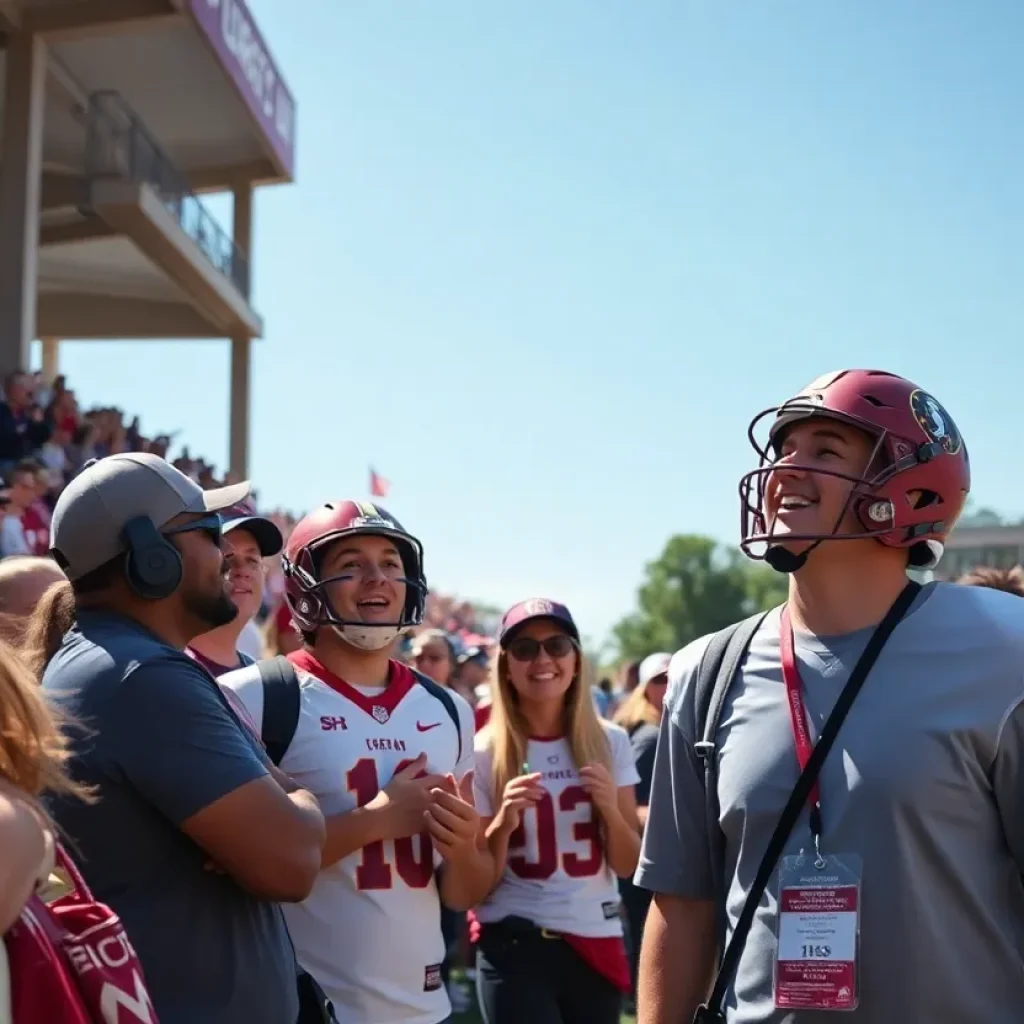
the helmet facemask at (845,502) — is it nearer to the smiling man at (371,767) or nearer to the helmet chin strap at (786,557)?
the helmet chin strap at (786,557)

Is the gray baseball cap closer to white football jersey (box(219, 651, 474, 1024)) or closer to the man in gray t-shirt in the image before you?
white football jersey (box(219, 651, 474, 1024))

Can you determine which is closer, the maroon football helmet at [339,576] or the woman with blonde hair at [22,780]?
the woman with blonde hair at [22,780]

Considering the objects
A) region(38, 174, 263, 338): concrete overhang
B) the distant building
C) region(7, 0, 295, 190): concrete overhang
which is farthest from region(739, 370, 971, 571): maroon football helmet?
the distant building

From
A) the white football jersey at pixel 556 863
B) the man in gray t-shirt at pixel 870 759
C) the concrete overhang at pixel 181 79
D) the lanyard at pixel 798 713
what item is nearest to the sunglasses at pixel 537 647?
the white football jersey at pixel 556 863

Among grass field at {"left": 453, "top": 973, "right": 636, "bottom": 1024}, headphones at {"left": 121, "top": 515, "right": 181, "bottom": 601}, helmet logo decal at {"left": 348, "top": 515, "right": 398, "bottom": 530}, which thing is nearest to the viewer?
headphones at {"left": 121, "top": 515, "right": 181, "bottom": 601}

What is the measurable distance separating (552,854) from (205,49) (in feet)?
58.9

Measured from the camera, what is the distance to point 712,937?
2830 millimetres

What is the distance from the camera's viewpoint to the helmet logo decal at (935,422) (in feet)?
9.00

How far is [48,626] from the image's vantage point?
298 cm

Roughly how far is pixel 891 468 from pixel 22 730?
1745mm

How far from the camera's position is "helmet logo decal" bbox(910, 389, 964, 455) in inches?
108

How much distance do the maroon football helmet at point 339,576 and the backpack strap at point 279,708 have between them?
0.20 metres

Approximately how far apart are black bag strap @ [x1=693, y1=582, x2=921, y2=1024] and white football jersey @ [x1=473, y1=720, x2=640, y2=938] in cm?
202

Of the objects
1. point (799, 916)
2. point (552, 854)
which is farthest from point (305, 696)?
point (799, 916)
